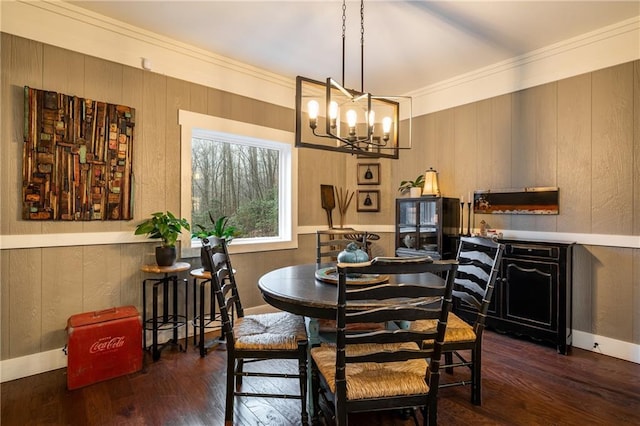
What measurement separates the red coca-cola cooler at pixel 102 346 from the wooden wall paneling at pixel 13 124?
2.78 ft

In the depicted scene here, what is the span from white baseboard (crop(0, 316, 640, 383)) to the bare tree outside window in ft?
4.09

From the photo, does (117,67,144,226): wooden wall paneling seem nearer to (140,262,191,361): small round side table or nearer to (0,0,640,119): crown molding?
(0,0,640,119): crown molding

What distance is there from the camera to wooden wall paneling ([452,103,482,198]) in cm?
396

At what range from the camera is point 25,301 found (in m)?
2.56

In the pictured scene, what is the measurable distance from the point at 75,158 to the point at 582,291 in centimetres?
453

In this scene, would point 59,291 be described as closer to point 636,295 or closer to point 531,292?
point 531,292

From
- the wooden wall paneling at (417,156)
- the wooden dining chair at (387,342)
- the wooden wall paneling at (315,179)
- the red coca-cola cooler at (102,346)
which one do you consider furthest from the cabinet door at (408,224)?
the red coca-cola cooler at (102,346)

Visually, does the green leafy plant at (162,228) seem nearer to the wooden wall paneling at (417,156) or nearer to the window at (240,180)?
the window at (240,180)

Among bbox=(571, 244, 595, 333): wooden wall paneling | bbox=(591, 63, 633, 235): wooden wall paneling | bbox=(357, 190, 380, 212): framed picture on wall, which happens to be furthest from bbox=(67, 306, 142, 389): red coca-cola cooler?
bbox=(591, 63, 633, 235): wooden wall paneling

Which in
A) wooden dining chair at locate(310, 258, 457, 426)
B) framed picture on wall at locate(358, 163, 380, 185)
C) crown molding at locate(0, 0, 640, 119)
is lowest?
wooden dining chair at locate(310, 258, 457, 426)

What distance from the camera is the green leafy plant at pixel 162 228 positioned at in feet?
9.54

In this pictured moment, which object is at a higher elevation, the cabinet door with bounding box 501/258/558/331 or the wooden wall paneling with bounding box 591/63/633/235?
the wooden wall paneling with bounding box 591/63/633/235

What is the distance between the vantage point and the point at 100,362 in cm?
248

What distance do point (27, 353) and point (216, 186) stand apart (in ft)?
6.81
